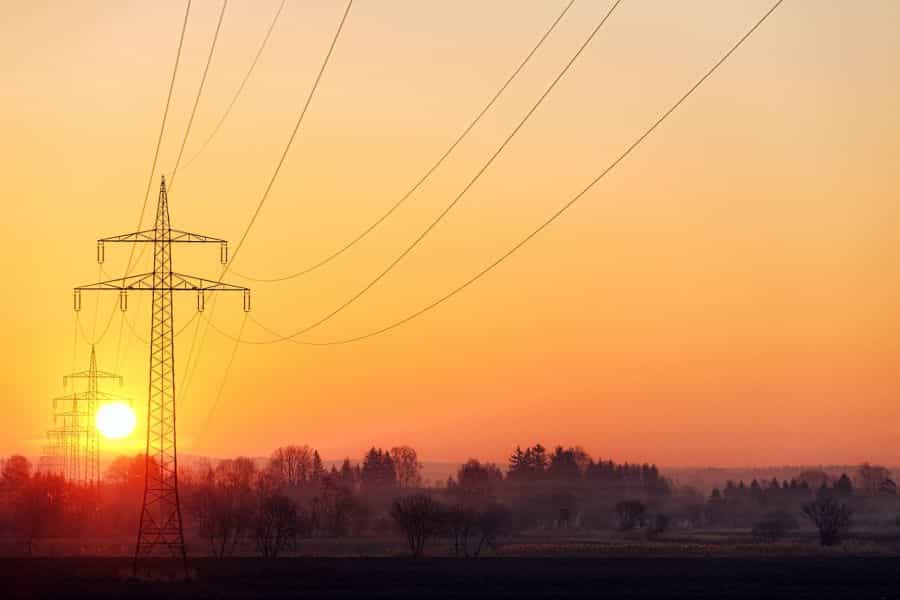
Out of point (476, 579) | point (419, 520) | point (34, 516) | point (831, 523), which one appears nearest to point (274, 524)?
point (419, 520)

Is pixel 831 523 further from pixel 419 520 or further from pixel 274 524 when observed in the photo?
pixel 274 524

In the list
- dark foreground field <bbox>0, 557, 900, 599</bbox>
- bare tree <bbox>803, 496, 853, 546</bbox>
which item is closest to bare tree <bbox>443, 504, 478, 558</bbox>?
dark foreground field <bbox>0, 557, 900, 599</bbox>

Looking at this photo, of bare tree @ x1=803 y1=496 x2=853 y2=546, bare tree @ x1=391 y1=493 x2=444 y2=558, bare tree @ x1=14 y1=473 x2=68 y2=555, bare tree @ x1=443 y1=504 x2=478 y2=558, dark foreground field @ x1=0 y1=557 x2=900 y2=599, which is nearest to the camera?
dark foreground field @ x1=0 y1=557 x2=900 y2=599

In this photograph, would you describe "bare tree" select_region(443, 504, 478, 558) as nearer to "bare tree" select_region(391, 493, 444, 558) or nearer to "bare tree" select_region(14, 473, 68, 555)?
"bare tree" select_region(391, 493, 444, 558)

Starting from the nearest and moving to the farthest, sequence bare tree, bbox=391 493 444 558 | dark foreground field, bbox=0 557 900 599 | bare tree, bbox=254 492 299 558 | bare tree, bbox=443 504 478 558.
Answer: dark foreground field, bbox=0 557 900 599
bare tree, bbox=254 492 299 558
bare tree, bbox=391 493 444 558
bare tree, bbox=443 504 478 558

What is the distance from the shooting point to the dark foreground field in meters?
80.7

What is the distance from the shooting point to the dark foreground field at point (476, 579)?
80.7 metres

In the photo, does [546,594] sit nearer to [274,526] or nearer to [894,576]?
[894,576]

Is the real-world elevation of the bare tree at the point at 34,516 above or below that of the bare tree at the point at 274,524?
above

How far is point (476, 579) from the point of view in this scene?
96.4m

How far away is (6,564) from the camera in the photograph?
389 feet

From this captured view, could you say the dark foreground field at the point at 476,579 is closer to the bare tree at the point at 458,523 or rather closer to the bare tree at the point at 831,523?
the bare tree at the point at 458,523

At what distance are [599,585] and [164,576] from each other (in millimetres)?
24670

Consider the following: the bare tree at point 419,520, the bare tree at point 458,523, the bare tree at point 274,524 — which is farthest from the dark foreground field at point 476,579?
A: the bare tree at point 458,523
